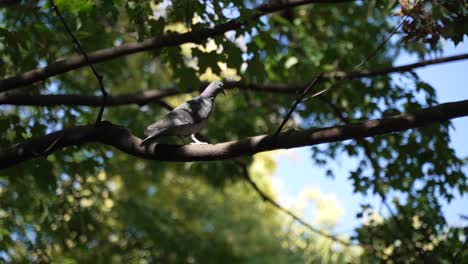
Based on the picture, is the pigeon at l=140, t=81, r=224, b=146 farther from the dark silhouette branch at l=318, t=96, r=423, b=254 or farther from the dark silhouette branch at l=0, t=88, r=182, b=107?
the dark silhouette branch at l=318, t=96, r=423, b=254

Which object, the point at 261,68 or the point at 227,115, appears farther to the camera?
the point at 227,115

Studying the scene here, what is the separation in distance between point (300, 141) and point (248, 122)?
549 cm

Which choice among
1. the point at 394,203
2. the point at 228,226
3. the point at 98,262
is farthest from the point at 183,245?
the point at 394,203

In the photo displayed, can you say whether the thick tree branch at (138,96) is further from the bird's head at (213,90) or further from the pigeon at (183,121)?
the pigeon at (183,121)

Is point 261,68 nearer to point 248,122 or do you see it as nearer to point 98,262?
point 248,122

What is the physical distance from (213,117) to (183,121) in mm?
5389

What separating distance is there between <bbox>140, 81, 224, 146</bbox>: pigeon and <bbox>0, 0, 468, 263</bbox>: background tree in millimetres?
140

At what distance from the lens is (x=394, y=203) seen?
259 inches

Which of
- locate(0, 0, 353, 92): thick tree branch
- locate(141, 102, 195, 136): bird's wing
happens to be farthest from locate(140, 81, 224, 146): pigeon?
locate(0, 0, 353, 92): thick tree branch

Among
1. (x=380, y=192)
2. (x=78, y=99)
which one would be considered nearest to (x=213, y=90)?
(x=78, y=99)

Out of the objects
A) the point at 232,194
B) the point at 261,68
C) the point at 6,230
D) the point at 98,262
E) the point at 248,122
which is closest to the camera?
the point at 261,68

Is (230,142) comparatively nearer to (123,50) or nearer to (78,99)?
(123,50)

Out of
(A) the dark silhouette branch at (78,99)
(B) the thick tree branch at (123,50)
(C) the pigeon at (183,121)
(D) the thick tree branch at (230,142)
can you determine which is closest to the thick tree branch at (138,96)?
(A) the dark silhouette branch at (78,99)

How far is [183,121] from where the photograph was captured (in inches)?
169
